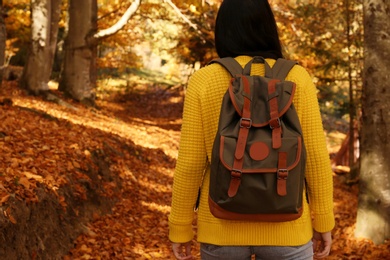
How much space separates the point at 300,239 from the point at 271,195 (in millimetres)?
294

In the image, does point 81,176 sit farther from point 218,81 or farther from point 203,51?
point 203,51

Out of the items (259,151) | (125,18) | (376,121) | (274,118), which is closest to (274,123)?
(274,118)

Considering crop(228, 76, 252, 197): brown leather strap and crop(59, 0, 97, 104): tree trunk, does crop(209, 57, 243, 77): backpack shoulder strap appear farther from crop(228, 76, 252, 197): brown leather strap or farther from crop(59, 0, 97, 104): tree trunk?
crop(59, 0, 97, 104): tree trunk

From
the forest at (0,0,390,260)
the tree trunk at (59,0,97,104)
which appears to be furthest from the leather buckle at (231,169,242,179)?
the tree trunk at (59,0,97,104)

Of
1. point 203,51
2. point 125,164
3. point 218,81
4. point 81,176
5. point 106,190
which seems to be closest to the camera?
point 218,81

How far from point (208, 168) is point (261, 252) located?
455 millimetres

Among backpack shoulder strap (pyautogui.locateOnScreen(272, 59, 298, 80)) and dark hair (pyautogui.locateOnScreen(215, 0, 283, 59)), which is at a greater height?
dark hair (pyautogui.locateOnScreen(215, 0, 283, 59))

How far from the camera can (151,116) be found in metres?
22.3

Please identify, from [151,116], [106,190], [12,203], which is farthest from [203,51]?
[12,203]

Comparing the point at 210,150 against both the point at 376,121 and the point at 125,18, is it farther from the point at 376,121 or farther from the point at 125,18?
the point at 125,18

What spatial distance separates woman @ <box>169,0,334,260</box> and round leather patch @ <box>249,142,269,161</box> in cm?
27

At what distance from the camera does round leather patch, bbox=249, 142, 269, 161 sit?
2.17 m

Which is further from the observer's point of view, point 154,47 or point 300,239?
point 154,47

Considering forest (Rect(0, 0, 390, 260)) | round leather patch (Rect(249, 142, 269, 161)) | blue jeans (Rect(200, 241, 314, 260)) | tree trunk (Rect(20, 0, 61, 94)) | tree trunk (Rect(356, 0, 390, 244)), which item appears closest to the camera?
round leather patch (Rect(249, 142, 269, 161))
